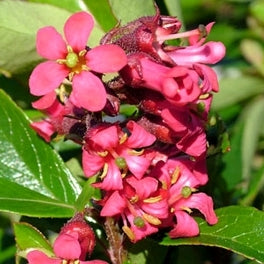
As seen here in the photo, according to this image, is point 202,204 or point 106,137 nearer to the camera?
point 106,137

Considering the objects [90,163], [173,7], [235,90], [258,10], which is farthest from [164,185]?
[258,10]

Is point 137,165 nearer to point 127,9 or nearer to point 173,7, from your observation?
point 127,9

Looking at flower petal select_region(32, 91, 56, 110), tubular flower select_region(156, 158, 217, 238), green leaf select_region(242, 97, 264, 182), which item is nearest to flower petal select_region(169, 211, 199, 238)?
tubular flower select_region(156, 158, 217, 238)

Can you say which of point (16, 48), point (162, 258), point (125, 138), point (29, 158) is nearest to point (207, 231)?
point (162, 258)

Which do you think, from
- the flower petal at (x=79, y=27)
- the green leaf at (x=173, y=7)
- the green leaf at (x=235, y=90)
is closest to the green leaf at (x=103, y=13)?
the green leaf at (x=173, y=7)

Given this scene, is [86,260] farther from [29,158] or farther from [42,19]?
[42,19]

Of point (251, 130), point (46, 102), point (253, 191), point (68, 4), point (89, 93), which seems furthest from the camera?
point (251, 130)

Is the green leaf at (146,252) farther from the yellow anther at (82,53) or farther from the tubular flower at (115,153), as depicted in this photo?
the yellow anther at (82,53)
